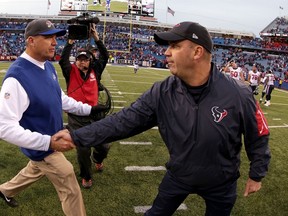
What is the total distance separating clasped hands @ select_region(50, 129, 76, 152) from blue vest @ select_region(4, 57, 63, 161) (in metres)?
0.43

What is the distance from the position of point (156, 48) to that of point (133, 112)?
2138 inches

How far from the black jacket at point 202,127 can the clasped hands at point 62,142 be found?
0.06 meters

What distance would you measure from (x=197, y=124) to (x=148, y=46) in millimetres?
56102

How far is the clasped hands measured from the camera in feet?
7.23

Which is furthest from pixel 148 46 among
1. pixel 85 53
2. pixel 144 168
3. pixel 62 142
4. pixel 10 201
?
pixel 62 142

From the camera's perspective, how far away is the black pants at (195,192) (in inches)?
89.3

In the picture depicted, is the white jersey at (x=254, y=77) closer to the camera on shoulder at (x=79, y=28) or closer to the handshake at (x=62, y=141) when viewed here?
the camera on shoulder at (x=79, y=28)

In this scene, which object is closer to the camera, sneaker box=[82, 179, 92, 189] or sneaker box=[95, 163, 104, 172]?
sneaker box=[82, 179, 92, 189]

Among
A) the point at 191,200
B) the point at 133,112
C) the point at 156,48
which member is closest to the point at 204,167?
the point at 133,112

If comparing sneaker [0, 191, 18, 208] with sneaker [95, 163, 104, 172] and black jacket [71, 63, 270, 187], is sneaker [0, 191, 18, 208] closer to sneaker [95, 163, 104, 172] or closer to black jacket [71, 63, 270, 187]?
sneaker [95, 163, 104, 172]

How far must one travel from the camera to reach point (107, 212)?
3.66 meters

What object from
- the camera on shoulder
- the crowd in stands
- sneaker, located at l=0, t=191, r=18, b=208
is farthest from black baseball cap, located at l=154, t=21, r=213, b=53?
the crowd in stands

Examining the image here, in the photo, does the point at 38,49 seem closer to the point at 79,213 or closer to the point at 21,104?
the point at 21,104

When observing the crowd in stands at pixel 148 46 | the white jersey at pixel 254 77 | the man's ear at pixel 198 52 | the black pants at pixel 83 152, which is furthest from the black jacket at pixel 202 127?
the crowd in stands at pixel 148 46
